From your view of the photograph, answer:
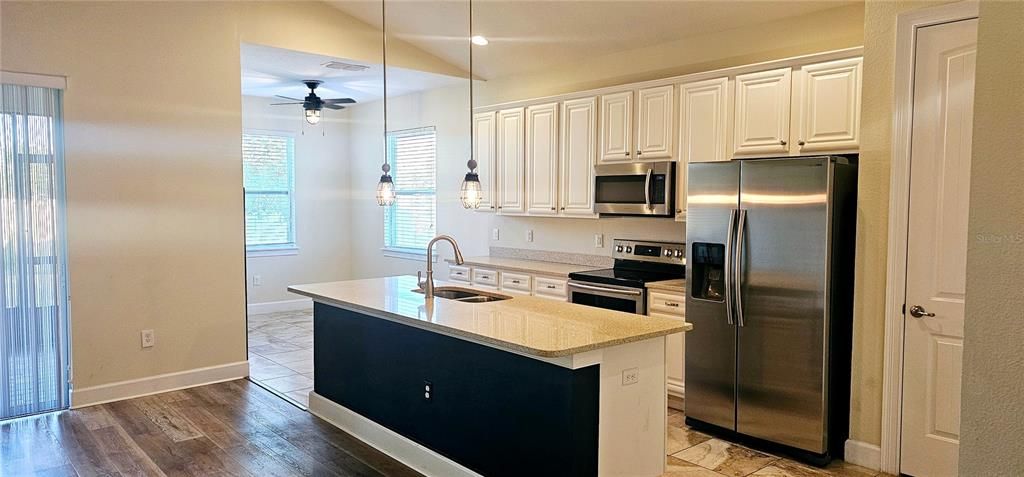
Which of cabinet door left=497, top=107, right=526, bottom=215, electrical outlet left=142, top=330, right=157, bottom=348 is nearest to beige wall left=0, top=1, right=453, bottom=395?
electrical outlet left=142, top=330, right=157, bottom=348

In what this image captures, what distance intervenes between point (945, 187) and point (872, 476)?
1476mm

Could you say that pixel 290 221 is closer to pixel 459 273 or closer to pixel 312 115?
pixel 312 115

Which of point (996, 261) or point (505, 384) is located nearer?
point (996, 261)

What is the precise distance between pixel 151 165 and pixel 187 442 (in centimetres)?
201

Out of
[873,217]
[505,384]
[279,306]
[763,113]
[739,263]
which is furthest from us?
[279,306]

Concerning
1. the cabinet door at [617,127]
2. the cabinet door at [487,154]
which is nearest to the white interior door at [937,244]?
the cabinet door at [617,127]

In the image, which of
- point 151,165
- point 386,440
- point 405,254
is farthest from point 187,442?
point 405,254

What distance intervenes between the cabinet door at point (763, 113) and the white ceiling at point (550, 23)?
52cm

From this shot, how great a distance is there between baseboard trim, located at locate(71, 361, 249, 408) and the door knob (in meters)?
4.53

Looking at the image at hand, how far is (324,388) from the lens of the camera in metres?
4.37

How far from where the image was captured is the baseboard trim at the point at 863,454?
3502 millimetres

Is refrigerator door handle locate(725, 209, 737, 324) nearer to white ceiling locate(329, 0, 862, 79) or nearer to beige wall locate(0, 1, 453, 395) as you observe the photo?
white ceiling locate(329, 0, 862, 79)

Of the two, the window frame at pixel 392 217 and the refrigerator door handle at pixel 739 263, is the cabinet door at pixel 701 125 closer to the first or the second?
the refrigerator door handle at pixel 739 263

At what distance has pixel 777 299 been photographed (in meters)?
3.63
